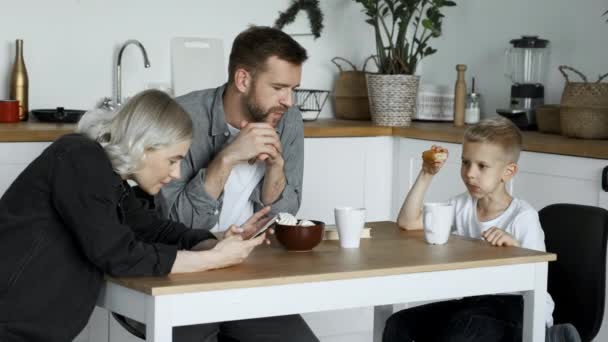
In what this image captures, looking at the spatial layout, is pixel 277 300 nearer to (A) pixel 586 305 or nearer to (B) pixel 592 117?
(A) pixel 586 305

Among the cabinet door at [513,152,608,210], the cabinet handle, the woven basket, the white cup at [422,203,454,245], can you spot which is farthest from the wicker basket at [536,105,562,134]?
the white cup at [422,203,454,245]

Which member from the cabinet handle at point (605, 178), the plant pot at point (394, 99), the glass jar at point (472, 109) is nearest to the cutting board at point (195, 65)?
the plant pot at point (394, 99)

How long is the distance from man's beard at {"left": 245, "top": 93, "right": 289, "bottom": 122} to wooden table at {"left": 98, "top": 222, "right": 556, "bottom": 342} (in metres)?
0.51

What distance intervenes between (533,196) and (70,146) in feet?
6.52

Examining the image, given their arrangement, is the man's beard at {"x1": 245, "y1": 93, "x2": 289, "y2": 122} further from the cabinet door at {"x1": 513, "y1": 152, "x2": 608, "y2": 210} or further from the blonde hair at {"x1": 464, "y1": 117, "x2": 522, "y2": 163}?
the cabinet door at {"x1": 513, "y1": 152, "x2": 608, "y2": 210}

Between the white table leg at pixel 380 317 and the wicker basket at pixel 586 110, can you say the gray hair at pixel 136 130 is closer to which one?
the white table leg at pixel 380 317

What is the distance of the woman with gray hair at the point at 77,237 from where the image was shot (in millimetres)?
1803

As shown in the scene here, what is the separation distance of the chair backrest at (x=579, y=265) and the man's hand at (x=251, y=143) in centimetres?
74

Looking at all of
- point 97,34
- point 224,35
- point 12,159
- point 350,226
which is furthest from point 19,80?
point 350,226

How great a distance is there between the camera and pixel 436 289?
1995 millimetres

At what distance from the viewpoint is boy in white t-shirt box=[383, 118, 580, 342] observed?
2252 mm

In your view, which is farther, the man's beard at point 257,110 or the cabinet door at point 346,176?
the cabinet door at point 346,176

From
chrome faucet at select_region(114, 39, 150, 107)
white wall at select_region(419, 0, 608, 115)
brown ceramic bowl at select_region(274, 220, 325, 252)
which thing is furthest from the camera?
chrome faucet at select_region(114, 39, 150, 107)

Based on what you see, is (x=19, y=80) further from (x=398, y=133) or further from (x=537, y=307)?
(x=537, y=307)
